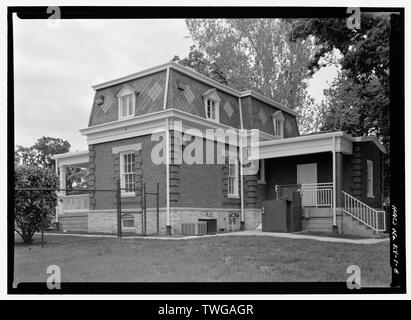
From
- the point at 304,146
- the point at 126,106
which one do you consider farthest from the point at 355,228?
the point at 126,106

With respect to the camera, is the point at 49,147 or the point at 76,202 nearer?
the point at 49,147

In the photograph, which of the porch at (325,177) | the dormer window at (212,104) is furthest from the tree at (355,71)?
the dormer window at (212,104)

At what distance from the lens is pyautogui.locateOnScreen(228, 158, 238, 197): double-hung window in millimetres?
12453

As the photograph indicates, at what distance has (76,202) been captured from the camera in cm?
1166

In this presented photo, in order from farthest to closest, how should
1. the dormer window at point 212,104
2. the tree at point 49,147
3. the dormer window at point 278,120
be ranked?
the dormer window at point 212,104
the dormer window at point 278,120
the tree at point 49,147

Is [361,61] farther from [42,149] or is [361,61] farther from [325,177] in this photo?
[325,177]

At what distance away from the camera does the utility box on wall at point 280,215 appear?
11.9 metres

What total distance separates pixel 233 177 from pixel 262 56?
285 inches

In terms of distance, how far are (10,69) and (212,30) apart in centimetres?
241

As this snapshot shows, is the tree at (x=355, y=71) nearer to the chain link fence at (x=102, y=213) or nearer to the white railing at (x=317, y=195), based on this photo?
the white railing at (x=317, y=195)

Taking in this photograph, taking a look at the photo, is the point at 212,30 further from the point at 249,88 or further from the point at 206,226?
the point at 206,226

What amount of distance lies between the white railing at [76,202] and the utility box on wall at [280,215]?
199 inches

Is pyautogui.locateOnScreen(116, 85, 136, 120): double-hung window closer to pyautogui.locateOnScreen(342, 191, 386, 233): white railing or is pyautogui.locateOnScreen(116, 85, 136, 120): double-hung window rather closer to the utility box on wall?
the utility box on wall
